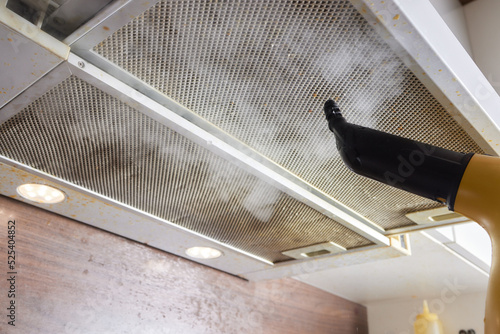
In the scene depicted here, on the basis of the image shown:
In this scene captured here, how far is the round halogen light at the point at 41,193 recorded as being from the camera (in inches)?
41.6

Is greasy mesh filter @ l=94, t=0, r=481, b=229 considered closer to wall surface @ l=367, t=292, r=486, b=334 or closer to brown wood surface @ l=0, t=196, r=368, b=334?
brown wood surface @ l=0, t=196, r=368, b=334

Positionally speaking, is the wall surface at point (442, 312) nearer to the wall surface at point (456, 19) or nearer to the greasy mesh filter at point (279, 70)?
the wall surface at point (456, 19)

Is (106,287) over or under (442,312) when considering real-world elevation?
under

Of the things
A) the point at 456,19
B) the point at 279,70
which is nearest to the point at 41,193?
the point at 279,70

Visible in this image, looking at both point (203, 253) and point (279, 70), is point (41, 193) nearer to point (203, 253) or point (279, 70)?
point (203, 253)

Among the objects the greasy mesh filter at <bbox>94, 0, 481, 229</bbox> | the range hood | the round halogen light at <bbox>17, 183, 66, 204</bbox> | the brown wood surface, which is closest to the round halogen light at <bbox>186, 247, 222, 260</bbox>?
the brown wood surface

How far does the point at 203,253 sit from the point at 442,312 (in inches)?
71.6

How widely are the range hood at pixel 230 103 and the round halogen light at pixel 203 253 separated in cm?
30

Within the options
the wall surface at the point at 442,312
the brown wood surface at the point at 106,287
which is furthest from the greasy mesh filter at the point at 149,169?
the wall surface at the point at 442,312

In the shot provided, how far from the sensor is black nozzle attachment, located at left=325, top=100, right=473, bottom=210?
43cm

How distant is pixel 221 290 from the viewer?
1.74 meters

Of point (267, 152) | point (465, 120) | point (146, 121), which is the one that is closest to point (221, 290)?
point (267, 152)

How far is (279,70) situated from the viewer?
0.68 metres

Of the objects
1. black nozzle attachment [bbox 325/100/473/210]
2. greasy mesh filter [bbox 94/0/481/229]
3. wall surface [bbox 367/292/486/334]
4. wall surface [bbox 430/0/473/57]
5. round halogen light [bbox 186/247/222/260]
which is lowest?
black nozzle attachment [bbox 325/100/473/210]
